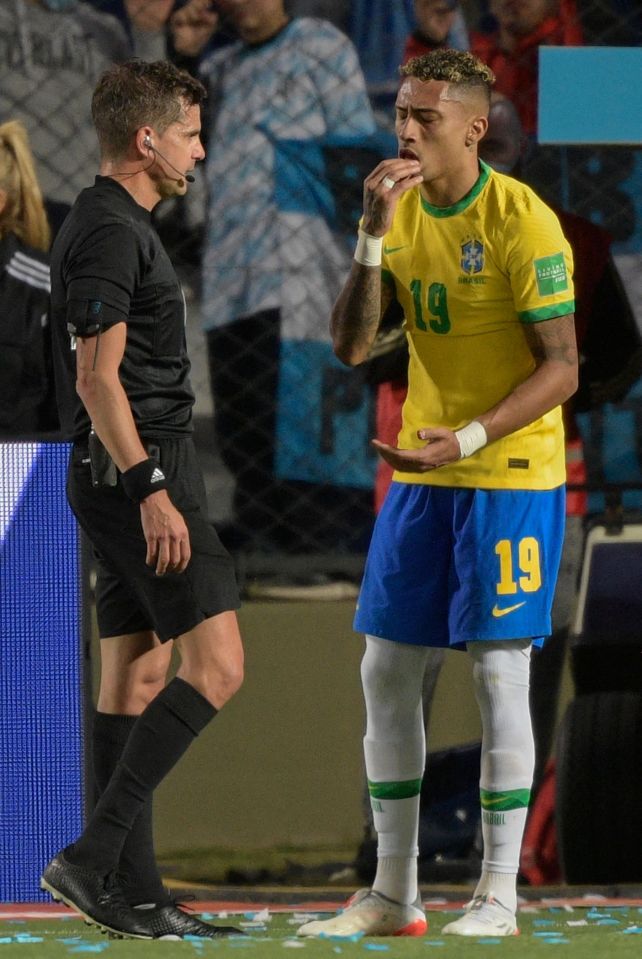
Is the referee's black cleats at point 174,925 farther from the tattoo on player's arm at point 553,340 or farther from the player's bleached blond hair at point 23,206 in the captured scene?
the player's bleached blond hair at point 23,206

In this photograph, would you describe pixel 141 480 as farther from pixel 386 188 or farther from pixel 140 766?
pixel 386 188

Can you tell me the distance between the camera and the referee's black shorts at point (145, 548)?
121 inches

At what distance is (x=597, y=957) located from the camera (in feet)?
8.90

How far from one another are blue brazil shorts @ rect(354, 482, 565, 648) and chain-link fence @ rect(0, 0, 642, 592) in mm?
1393

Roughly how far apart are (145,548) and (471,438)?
681mm

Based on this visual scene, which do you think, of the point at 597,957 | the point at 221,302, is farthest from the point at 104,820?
the point at 221,302

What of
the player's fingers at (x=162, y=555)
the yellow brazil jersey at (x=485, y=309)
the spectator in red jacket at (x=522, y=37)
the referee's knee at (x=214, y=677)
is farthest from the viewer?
the spectator in red jacket at (x=522, y=37)

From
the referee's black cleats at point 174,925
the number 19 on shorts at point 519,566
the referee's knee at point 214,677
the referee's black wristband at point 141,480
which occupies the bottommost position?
the referee's black cleats at point 174,925

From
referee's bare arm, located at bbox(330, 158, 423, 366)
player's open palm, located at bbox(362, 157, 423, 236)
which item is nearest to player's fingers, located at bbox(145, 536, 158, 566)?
referee's bare arm, located at bbox(330, 158, 423, 366)

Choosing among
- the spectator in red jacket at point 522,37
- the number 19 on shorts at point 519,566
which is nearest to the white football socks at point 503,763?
the number 19 on shorts at point 519,566

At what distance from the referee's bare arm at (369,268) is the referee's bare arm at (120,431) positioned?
535 mm

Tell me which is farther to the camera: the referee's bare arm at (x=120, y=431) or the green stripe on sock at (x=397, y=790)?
the green stripe on sock at (x=397, y=790)

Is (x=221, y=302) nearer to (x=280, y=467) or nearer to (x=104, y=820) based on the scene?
(x=280, y=467)

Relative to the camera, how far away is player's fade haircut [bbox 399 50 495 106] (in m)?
3.28
